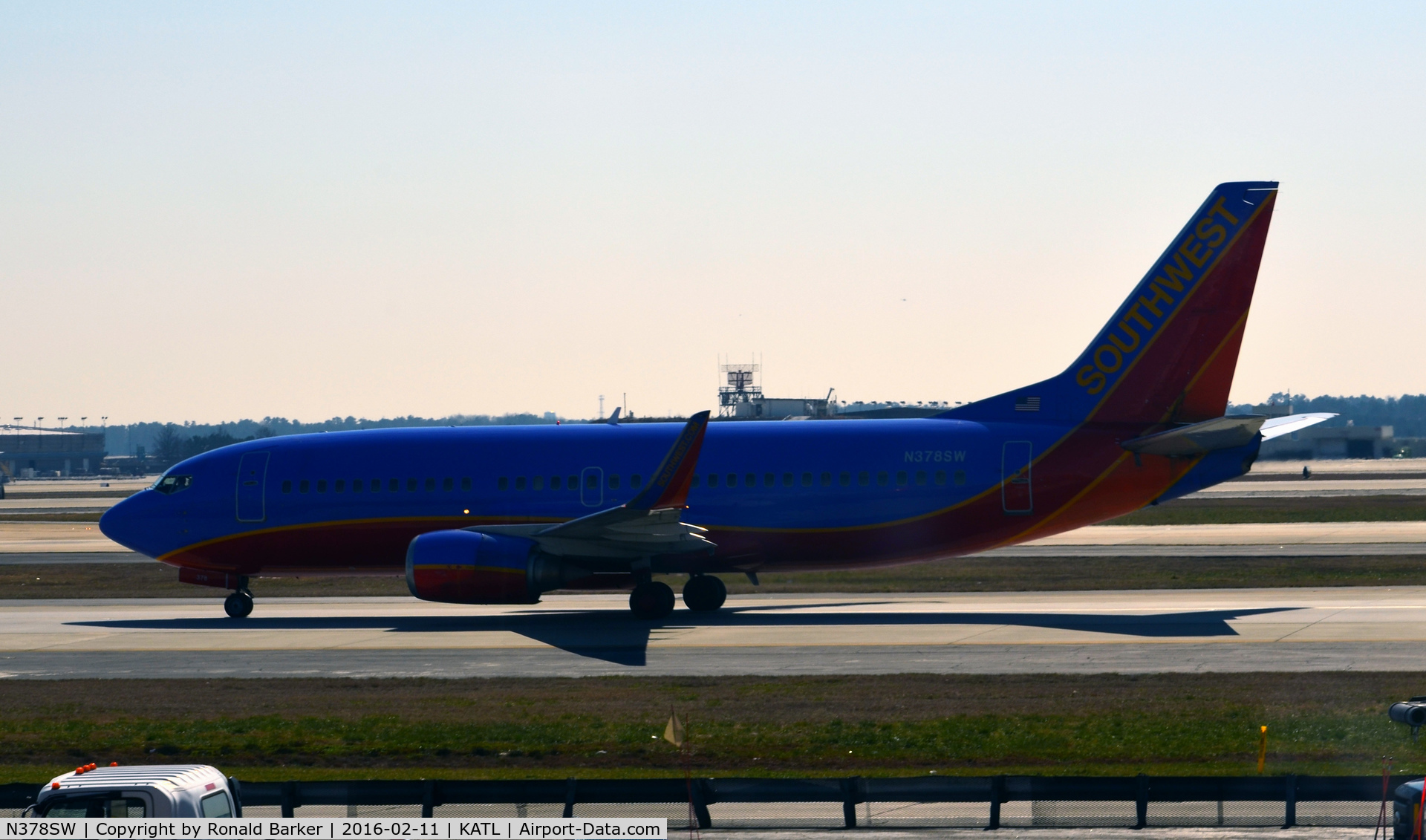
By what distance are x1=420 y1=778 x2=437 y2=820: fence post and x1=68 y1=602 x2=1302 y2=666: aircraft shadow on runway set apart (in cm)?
1218

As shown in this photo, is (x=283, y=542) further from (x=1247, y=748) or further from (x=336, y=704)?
(x=1247, y=748)

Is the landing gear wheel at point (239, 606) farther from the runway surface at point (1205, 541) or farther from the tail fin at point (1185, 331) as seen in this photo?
the runway surface at point (1205, 541)

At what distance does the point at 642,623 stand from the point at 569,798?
19.0 meters

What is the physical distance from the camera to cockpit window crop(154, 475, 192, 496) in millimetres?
38562

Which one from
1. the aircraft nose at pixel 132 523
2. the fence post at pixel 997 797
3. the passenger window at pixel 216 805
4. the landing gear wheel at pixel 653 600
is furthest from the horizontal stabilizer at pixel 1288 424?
the aircraft nose at pixel 132 523

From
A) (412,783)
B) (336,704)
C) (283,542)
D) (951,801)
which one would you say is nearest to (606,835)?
(412,783)

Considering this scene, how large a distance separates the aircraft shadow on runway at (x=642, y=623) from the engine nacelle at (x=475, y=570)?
0.93 meters

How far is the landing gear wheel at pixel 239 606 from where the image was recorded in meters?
37.3

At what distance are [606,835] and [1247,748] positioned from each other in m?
9.23

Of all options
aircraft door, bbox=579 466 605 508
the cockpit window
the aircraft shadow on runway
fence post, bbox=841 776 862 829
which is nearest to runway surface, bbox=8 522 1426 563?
the aircraft shadow on runway

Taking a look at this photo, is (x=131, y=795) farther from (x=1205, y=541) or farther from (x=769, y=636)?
(x=1205, y=541)

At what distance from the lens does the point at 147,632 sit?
33.9 m

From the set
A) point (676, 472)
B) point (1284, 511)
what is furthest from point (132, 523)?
point (1284, 511)

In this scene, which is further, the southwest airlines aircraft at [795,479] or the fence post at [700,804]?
the southwest airlines aircraft at [795,479]
